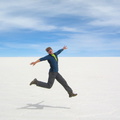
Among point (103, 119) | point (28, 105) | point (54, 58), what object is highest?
point (54, 58)

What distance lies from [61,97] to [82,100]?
2.92ft

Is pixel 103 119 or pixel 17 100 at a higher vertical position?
pixel 17 100

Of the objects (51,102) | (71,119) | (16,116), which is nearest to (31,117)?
(16,116)

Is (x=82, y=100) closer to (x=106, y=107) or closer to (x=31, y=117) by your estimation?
(x=106, y=107)

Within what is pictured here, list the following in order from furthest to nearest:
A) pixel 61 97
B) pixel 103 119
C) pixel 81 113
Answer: pixel 61 97 → pixel 81 113 → pixel 103 119

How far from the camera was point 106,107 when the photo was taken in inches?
305

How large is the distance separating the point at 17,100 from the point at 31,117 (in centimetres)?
227

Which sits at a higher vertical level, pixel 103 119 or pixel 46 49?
pixel 46 49

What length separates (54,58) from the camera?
7.97 meters

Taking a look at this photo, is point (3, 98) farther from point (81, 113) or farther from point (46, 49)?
point (81, 113)

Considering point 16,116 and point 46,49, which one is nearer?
point 16,116

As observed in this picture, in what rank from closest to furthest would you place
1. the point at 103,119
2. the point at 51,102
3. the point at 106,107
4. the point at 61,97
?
the point at 103,119 < the point at 106,107 < the point at 51,102 < the point at 61,97

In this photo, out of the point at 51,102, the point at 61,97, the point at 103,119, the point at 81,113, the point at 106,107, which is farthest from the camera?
the point at 61,97

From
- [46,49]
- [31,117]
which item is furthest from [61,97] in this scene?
[31,117]
